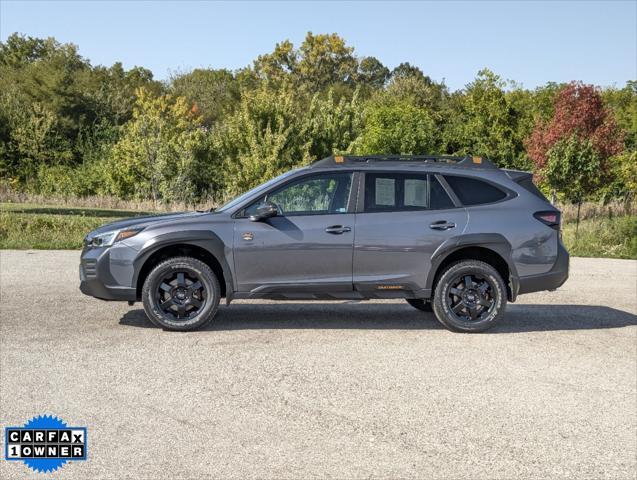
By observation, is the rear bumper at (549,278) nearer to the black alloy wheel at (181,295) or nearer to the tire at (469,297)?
the tire at (469,297)

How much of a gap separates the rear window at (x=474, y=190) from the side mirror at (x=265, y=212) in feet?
6.65

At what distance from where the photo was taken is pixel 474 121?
40062mm

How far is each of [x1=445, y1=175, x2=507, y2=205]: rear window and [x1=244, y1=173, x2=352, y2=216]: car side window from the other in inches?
48.2

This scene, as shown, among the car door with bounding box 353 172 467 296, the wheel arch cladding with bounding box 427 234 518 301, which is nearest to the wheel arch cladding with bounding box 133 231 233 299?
the car door with bounding box 353 172 467 296

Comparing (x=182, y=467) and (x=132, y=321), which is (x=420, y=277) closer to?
(x=132, y=321)

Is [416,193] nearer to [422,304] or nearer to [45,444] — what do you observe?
[422,304]

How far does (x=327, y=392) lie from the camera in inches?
257

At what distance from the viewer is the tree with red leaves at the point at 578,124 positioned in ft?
103

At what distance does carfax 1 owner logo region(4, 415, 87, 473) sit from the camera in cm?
504

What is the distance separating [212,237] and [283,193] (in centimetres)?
93

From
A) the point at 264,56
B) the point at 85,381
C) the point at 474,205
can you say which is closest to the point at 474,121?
the point at 474,205

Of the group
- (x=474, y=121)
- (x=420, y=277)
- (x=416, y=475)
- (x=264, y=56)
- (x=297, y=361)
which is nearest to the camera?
(x=416, y=475)

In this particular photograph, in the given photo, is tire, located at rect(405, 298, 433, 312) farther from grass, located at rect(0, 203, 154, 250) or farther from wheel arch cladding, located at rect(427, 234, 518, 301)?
grass, located at rect(0, 203, 154, 250)

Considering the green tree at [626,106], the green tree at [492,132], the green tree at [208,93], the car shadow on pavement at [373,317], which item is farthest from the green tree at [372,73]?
the car shadow on pavement at [373,317]
